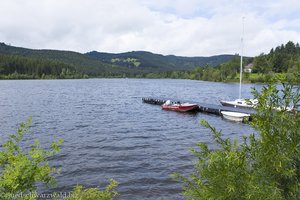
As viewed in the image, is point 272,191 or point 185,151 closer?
point 272,191

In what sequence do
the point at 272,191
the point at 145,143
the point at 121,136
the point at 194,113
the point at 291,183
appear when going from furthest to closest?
1. the point at 194,113
2. the point at 121,136
3. the point at 145,143
4. the point at 291,183
5. the point at 272,191

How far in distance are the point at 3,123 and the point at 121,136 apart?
1855 centimetres

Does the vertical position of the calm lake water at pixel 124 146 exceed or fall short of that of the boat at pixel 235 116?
it falls short

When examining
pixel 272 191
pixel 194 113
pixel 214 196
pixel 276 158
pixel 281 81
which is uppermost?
pixel 281 81

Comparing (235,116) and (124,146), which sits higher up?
(235,116)

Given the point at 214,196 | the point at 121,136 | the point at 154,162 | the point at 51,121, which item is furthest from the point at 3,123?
the point at 214,196

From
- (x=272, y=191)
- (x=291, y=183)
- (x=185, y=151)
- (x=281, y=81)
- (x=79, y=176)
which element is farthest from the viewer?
(x=185, y=151)

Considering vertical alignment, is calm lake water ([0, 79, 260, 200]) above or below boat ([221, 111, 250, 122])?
below

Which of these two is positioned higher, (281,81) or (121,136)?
(281,81)

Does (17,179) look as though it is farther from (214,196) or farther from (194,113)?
(194,113)

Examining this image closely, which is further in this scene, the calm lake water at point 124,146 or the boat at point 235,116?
the boat at point 235,116

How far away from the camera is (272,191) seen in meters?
5.09

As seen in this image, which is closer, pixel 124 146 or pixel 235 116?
pixel 124 146

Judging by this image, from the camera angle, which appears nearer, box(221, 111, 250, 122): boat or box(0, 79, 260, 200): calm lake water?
box(0, 79, 260, 200): calm lake water
